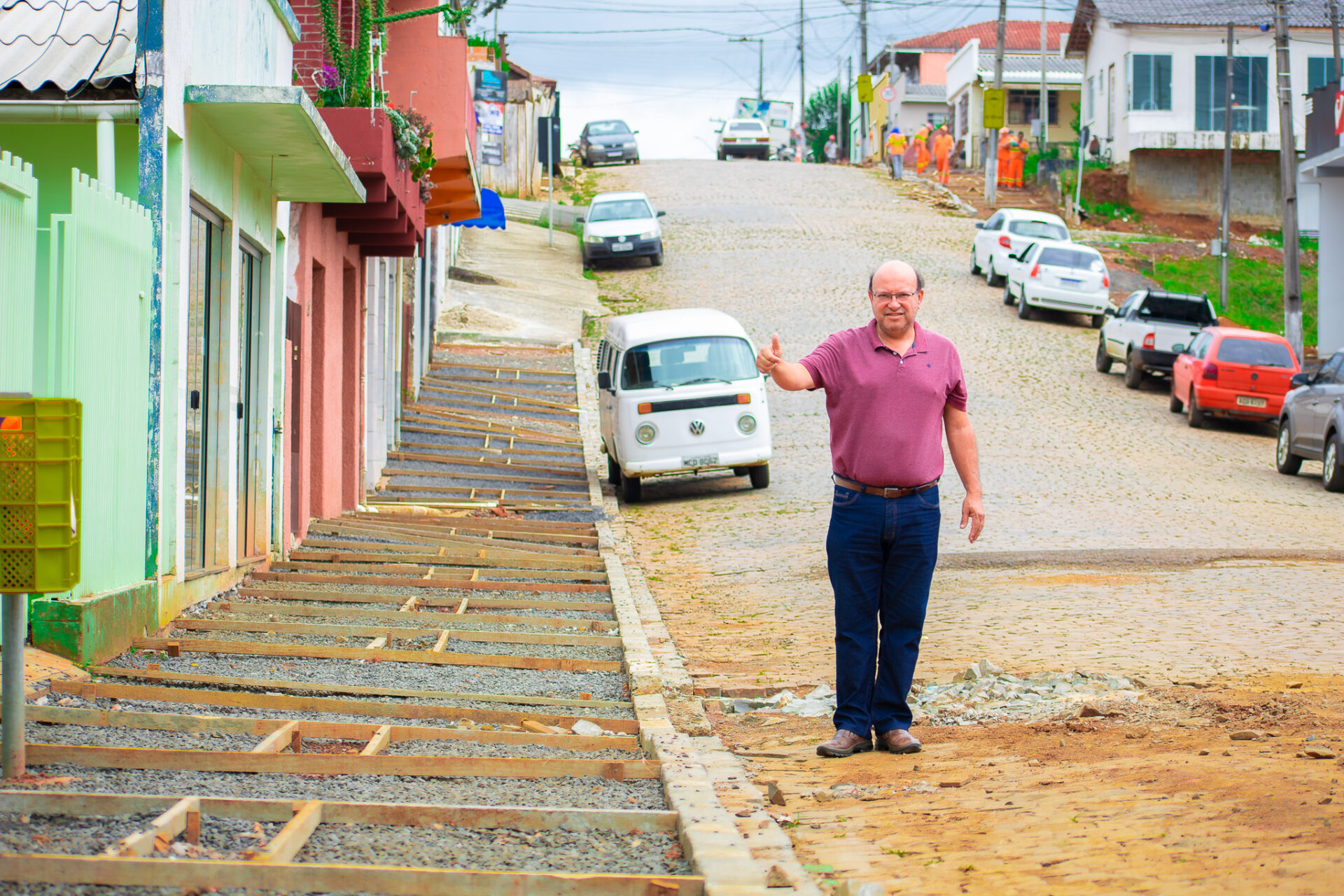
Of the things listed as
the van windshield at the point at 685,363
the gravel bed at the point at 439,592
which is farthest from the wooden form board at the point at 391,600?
the van windshield at the point at 685,363

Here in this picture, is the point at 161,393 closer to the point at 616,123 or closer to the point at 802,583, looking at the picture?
the point at 802,583

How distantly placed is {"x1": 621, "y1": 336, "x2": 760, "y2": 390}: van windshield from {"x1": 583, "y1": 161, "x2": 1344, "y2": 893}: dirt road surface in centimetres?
147

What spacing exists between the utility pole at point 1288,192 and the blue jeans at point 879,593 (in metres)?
23.1

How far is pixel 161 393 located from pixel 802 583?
554cm

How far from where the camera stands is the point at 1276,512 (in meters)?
15.5

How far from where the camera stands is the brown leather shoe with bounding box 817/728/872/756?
6.20m

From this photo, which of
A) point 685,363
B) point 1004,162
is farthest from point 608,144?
point 685,363

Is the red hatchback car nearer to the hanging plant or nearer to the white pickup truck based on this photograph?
the white pickup truck

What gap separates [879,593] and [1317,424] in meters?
13.6

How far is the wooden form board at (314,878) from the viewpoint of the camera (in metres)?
3.82

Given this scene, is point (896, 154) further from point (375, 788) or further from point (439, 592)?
point (375, 788)

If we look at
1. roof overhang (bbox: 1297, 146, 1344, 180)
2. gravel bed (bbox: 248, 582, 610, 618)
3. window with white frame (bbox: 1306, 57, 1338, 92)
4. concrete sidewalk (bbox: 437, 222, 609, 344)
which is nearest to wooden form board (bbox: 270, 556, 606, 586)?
gravel bed (bbox: 248, 582, 610, 618)

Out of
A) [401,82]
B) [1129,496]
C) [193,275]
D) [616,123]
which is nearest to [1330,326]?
[1129,496]

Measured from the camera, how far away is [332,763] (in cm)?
528
